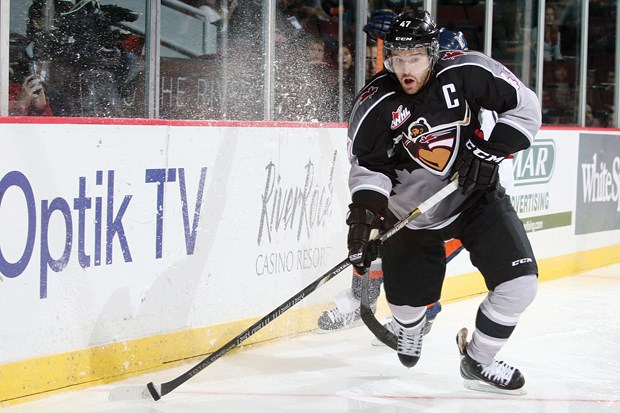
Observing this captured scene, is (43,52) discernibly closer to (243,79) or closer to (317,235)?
(243,79)

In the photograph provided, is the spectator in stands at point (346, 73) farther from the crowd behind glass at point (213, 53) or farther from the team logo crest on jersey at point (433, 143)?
the team logo crest on jersey at point (433, 143)

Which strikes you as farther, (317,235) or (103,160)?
(317,235)

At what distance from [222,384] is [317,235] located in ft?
3.63

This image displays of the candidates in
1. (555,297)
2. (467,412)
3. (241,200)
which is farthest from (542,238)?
(467,412)

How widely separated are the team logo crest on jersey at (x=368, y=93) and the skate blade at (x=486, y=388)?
0.93 meters

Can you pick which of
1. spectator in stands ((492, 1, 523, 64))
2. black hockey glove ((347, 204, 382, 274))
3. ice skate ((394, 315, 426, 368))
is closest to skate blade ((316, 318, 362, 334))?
ice skate ((394, 315, 426, 368))

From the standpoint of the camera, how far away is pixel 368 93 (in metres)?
3.14

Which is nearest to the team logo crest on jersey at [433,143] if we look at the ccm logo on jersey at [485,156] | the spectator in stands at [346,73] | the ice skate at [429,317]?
the ccm logo on jersey at [485,156]

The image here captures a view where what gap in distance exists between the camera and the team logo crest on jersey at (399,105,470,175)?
10.3 feet

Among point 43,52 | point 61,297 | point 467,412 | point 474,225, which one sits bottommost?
point 467,412

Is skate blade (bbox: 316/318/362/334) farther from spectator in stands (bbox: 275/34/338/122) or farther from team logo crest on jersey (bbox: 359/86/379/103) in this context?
team logo crest on jersey (bbox: 359/86/379/103)

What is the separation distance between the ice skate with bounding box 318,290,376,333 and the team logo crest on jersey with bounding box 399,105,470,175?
1053 millimetres

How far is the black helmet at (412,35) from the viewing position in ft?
9.77

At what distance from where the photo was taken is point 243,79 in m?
4.22
